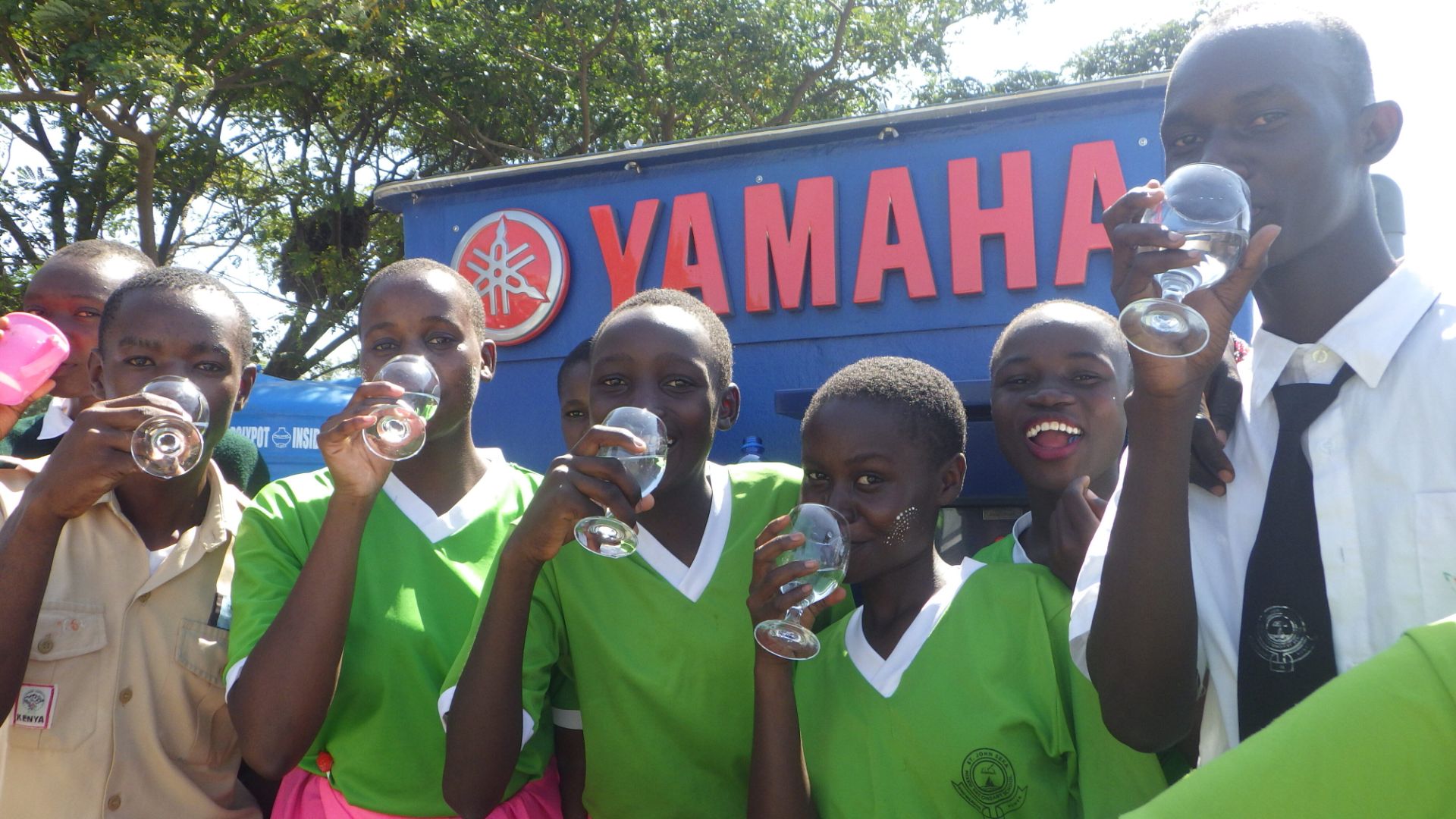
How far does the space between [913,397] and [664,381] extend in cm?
51

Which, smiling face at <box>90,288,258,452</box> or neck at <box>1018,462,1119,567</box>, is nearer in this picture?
smiling face at <box>90,288,258,452</box>

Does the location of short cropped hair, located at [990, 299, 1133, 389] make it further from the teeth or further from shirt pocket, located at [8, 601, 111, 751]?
shirt pocket, located at [8, 601, 111, 751]

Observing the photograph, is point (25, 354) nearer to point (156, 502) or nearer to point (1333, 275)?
point (156, 502)

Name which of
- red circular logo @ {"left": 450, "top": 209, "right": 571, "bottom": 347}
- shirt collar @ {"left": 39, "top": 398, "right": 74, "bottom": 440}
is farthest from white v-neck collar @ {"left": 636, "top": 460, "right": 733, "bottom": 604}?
red circular logo @ {"left": 450, "top": 209, "right": 571, "bottom": 347}

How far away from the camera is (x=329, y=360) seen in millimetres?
12734

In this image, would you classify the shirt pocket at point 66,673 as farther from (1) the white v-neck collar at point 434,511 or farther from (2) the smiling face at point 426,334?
(2) the smiling face at point 426,334

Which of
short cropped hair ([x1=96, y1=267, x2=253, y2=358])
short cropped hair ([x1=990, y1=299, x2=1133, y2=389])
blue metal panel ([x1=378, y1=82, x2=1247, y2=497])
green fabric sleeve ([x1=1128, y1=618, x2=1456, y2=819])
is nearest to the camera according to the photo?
green fabric sleeve ([x1=1128, y1=618, x2=1456, y2=819])

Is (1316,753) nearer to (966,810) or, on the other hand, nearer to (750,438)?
(966,810)

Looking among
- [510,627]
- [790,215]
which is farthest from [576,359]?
[510,627]

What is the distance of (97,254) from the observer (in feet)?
10.5

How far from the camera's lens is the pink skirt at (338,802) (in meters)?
2.18

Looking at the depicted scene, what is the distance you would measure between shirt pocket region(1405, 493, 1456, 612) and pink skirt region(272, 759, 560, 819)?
65.8 inches

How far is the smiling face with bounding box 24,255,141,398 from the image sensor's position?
3.09 metres

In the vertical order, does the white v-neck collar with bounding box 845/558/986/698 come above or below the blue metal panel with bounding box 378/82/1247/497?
below
